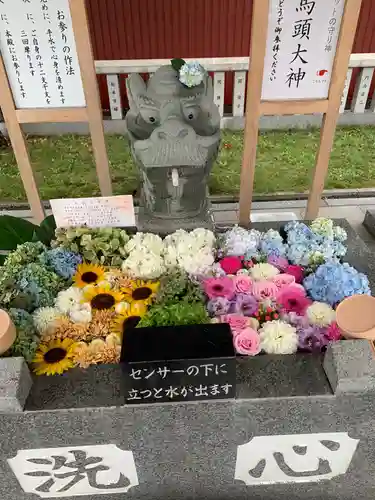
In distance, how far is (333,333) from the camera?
1.47 m

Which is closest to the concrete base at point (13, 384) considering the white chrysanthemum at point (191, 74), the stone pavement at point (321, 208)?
the white chrysanthemum at point (191, 74)

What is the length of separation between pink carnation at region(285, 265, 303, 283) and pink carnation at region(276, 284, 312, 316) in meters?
0.09

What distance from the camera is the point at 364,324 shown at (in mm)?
1280

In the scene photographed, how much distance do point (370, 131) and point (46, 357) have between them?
3.60m

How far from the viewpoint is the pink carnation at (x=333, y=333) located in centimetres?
146

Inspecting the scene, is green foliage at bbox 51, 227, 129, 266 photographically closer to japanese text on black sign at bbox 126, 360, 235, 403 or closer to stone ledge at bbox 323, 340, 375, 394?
japanese text on black sign at bbox 126, 360, 235, 403

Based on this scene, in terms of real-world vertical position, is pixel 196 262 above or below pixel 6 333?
below

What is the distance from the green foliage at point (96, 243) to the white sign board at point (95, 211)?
0.11ft

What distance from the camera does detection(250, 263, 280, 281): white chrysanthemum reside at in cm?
171

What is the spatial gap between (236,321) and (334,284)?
405mm

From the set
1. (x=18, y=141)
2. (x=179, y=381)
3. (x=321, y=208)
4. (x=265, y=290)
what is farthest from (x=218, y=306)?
(x=321, y=208)

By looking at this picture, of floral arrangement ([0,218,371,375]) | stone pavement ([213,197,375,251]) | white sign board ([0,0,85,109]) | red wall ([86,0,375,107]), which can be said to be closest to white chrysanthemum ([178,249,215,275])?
floral arrangement ([0,218,371,375])

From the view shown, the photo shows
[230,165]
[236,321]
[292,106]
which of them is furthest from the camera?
[230,165]

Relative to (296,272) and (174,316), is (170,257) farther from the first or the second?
(296,272)
